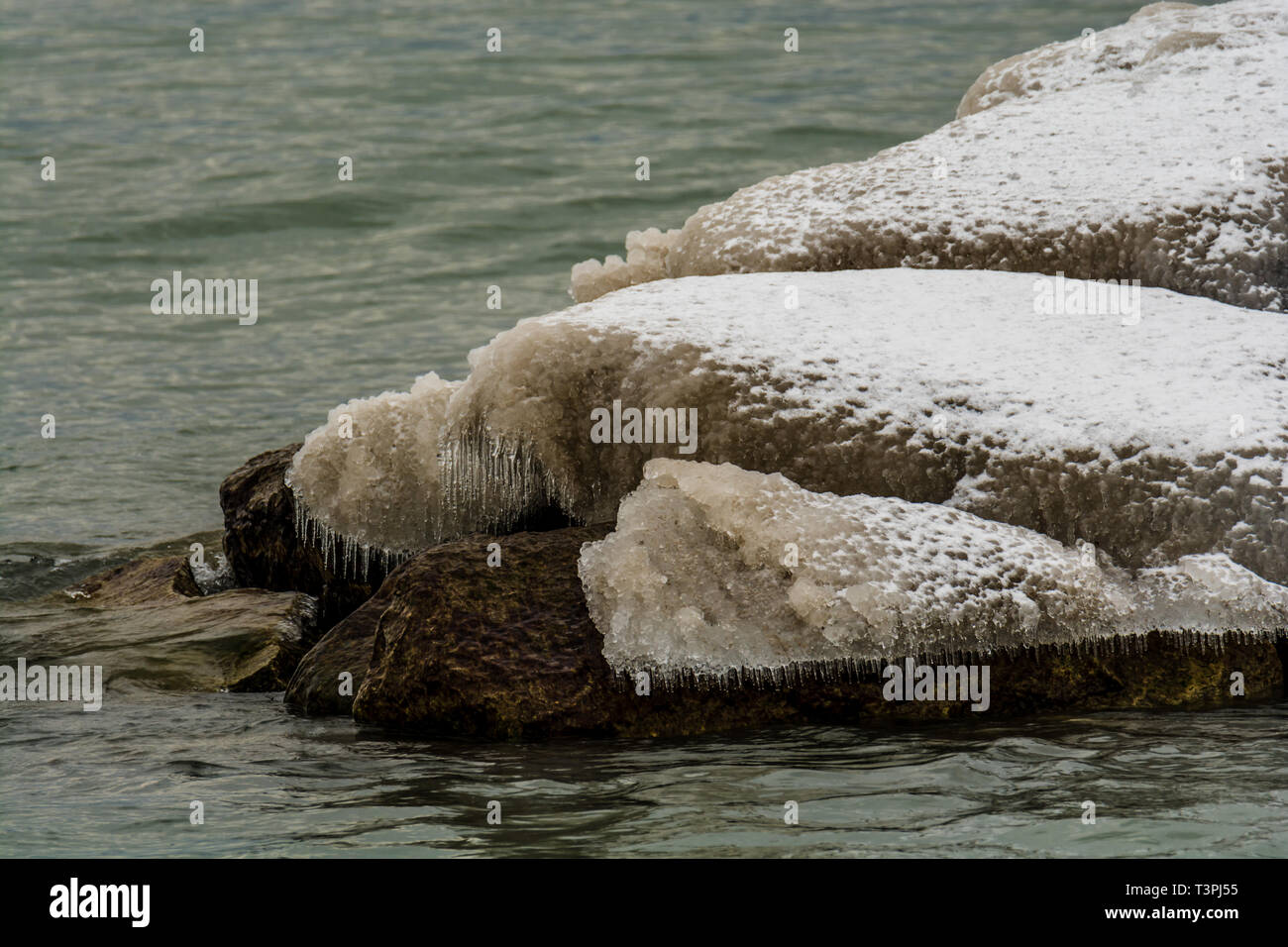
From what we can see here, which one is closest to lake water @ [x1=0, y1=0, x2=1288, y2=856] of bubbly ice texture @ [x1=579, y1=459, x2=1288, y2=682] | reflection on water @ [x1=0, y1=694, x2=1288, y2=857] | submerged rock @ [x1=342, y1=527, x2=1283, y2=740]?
reflection on water @ [x1=0, y1=694, x2=1288, y2=857]

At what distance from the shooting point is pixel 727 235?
7.09 metres

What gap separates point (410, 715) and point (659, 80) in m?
17.2

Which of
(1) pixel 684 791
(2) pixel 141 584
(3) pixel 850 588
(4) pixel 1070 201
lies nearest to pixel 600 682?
(1) pixel 684 791

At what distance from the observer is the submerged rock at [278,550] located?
6641 mm

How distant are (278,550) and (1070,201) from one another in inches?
153

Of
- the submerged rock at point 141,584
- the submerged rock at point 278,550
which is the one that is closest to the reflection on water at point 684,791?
the submerged rock at point 278,550

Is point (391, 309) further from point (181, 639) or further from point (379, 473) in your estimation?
point (379, 473)

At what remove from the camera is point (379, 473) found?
6047 mm

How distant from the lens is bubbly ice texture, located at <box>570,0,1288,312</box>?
21.8ft

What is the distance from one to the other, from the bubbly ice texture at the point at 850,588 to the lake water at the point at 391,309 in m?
0.31

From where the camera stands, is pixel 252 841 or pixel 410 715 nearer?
pixel 252 841

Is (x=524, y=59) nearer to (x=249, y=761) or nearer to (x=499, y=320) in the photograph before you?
(x=499, y=320)

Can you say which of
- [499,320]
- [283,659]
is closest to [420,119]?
[499,320]

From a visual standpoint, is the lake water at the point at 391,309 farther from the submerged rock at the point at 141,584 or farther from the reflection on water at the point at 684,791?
the submerged rock at the point at 141,584
